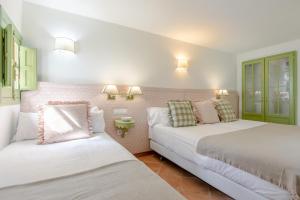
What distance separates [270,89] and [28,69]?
4.57 m

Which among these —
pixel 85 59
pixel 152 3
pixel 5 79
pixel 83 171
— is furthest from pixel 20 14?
pixel 83 171

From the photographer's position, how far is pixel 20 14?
6.73ft

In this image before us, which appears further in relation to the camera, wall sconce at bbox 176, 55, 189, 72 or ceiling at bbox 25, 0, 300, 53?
wall sconce at bbox 176, 55, 189, 72

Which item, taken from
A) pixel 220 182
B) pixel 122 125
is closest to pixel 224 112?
pixel 220 182

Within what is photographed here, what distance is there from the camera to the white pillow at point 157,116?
2717 mm

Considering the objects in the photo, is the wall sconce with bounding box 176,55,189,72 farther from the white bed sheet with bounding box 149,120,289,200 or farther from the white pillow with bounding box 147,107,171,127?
the white bed sheet with bounding box 149,120,289,200

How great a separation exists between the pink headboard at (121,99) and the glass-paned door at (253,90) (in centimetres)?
141

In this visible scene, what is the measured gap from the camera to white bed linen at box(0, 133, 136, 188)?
93 cm

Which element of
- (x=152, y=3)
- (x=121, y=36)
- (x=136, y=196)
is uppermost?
(x=152, y=3)

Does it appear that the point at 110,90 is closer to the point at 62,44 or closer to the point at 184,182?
the point at 62,44

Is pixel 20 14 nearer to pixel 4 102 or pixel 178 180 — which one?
pixel 4 102

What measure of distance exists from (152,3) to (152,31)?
871 millimetres

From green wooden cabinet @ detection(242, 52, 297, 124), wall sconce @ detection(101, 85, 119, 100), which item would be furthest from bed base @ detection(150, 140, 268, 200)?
green wooden cabinet @ detection(242, 52, 297, 124)

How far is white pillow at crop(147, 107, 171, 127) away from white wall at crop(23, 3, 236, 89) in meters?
0.52
